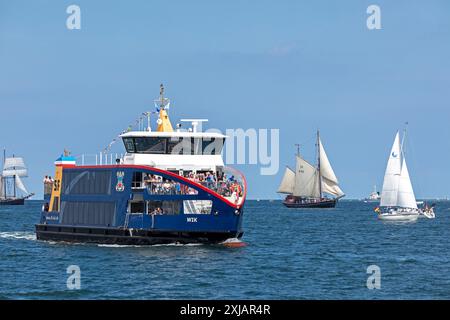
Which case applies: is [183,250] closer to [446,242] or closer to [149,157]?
[149,157]

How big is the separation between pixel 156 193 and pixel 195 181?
220 centimetres

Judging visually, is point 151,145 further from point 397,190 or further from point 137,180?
point 397,190

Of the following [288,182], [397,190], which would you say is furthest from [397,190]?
[288,182]

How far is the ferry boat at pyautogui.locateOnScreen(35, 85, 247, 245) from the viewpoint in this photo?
158 ft

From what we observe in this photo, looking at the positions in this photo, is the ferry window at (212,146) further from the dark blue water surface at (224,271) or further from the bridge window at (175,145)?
the dark blue water surface at (224,271)

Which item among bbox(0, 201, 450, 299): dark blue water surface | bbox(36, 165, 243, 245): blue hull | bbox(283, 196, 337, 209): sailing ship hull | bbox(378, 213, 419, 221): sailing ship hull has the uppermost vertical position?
bbox(36, 165, 243, 245): blue hull

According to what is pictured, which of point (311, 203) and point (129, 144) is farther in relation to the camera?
point (311, 203)

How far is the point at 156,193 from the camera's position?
4838 cm

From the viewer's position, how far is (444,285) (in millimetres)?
37375

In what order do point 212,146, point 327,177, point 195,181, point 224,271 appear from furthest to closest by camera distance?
1. point 327,177
2. point 212,146
3. point 195,181
4. point 224,271

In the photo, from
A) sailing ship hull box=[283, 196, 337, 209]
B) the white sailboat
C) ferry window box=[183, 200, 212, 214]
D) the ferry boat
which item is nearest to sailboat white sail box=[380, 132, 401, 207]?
the white sailboat

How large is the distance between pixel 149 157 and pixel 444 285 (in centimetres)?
2082

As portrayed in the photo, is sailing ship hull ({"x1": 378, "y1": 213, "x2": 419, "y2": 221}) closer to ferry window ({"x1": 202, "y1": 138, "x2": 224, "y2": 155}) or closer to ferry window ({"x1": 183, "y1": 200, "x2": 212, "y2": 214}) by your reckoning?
ferry window ({"x1": 202, "y1": 138, "x2": 224, "y2": 155})
